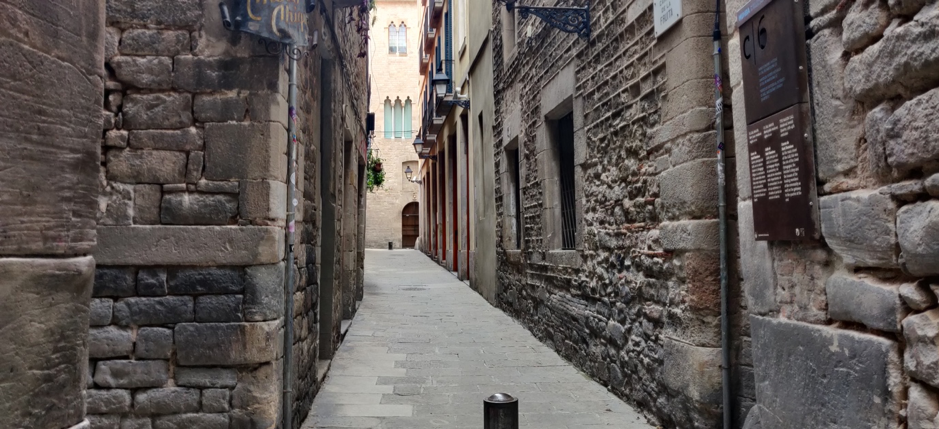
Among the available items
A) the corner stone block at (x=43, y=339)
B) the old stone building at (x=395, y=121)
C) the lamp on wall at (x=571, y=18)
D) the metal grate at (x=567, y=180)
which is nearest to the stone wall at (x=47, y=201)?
the corner stone block at (x=43, y=339)

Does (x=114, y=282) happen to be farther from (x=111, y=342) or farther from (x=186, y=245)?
(x=186, y=245)

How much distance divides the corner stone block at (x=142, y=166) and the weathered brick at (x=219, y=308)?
65cm

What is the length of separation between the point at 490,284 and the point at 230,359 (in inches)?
293

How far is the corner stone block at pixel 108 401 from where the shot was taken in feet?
10.9

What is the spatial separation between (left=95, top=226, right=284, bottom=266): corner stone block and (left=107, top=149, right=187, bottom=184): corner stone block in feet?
0.85

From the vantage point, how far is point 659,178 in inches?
167

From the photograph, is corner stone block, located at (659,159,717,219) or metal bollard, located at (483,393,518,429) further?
corner stone block, located at (659,159,717,219)

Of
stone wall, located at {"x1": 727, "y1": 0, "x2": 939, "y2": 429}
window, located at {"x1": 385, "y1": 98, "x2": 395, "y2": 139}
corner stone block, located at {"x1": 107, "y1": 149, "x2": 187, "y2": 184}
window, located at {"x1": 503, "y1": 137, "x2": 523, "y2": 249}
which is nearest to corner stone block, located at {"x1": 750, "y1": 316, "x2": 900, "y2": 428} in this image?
stone wall, located at {"x1": 727, "y1": 0, "x2": 939, "y2": 429}

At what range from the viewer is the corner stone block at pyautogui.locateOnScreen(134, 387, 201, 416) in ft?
11.1

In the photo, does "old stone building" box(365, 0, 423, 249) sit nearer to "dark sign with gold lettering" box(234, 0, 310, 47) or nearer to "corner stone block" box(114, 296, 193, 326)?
"dark sign with gold lettering" box(234, 0, 310, 47)

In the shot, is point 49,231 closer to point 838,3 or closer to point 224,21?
point 224,21

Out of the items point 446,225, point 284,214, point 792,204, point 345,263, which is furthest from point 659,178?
point 446,225

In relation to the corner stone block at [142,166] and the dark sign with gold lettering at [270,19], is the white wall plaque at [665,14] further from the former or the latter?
the corner stone block at [142,166]

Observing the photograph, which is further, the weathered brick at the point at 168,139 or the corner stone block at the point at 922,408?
the weathered brick at the point at 168,139
